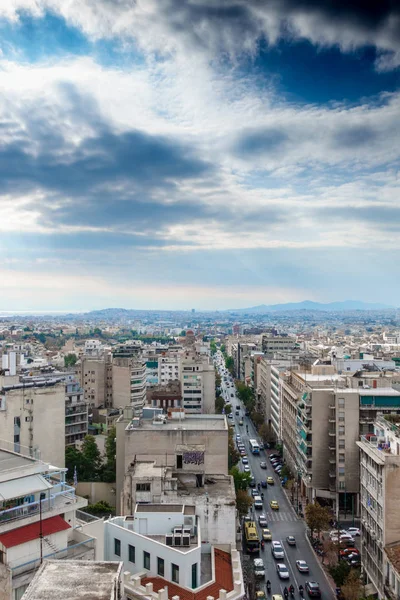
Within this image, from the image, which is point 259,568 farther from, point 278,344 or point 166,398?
point 278,344

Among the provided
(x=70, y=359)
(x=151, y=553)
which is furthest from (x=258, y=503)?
(x=70, y=359)

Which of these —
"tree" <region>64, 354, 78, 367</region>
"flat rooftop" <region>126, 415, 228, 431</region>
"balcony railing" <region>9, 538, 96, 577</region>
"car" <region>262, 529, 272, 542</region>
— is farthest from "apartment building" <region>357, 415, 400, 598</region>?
"tree" <region>64, 354, 78, 367</region>

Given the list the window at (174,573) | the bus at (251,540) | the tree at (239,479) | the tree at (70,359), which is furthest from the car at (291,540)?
the tree at (70,359)

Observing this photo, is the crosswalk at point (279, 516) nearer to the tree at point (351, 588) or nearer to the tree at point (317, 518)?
the tree at point (317, 518)

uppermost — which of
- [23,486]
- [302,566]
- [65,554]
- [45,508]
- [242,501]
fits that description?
[23,486]

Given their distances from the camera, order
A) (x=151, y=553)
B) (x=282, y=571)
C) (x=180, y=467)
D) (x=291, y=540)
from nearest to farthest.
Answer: (x=151, y=553) < (x=180, y=467) < (x=282, y=571) < (x=291, y=540)

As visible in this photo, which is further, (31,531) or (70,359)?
(70,359)

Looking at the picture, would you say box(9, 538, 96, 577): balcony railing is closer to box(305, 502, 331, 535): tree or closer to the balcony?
the balcony

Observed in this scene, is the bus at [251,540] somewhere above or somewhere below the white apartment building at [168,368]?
below
